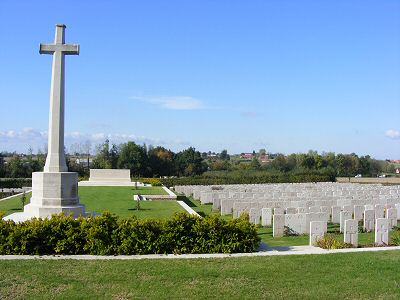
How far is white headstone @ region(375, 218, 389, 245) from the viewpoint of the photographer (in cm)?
1027

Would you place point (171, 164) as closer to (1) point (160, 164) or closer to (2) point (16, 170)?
(1) point (160, 164)

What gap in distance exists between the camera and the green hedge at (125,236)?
7.96 m

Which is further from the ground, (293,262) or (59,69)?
(59,69)

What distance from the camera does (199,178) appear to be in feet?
148

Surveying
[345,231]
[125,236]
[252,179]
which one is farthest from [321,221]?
[252,179]

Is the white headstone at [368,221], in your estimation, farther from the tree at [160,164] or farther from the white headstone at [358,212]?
the tree at [160,164]

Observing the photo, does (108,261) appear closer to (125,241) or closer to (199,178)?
(125,241)

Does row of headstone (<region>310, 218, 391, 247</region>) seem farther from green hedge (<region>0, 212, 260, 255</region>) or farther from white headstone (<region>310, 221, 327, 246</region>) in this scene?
green hedge (<region>0, 212, 260, 255</region>)

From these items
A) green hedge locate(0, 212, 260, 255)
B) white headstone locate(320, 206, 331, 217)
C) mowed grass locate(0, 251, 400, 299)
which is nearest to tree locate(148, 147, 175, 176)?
white headstone locate(320, 206, 331, 217)

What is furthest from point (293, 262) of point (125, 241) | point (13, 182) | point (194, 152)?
point (194, 152)

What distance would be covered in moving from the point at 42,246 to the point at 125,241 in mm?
1450

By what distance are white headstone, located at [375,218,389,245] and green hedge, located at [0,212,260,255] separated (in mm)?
3337

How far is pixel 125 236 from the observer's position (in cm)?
813

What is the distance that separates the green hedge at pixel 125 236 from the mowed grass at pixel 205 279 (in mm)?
751
